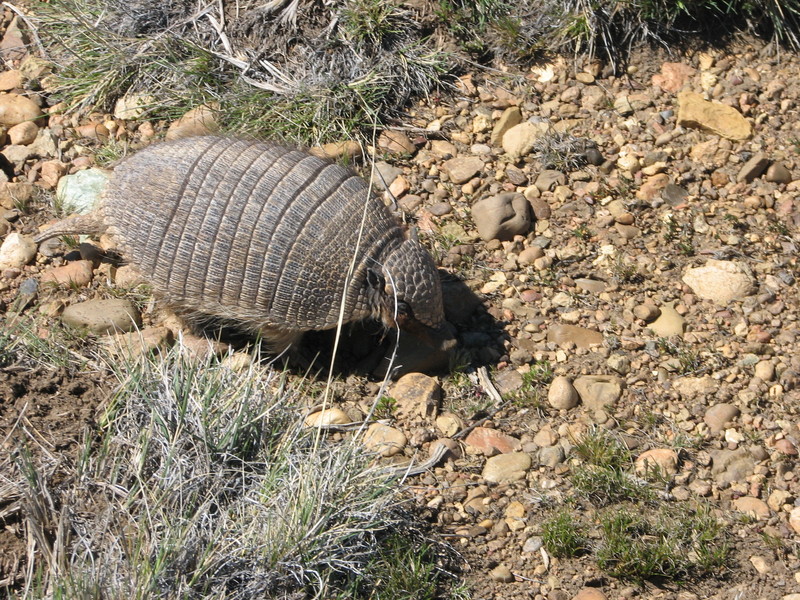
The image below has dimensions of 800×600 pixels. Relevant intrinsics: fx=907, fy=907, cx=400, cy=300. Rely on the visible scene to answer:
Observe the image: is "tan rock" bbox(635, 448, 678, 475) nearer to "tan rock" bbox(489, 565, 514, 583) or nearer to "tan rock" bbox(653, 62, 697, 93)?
"tan rock" bbox(489, 565, 514, 583)

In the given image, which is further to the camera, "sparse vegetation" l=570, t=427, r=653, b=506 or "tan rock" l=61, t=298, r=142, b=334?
"tan rock" l=61, t=298, r=142, b=334

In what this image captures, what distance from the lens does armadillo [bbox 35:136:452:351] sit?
4.76m

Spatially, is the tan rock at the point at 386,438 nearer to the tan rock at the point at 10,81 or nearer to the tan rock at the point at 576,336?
the tan rock at the point at 576,336

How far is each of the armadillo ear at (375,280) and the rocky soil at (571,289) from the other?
0.53m

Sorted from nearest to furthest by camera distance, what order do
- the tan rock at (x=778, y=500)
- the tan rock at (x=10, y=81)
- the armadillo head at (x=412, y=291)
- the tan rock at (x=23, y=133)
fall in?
the tan rock at (x=778, y=500) → the armadillo head at (x=412, y=291) → the tan rock at (x=23, y=133) → the tan rock at (x=10, y=81)

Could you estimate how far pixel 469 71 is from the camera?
6566mm

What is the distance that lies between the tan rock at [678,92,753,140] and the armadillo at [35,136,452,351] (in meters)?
2.39

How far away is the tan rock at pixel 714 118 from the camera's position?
6.12 metres

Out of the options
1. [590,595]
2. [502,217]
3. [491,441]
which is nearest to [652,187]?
[502,217]

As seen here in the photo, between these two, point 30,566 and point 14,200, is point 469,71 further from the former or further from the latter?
point 30,566

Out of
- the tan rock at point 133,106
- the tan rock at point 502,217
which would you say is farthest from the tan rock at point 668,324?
the tan rock at point 133,106

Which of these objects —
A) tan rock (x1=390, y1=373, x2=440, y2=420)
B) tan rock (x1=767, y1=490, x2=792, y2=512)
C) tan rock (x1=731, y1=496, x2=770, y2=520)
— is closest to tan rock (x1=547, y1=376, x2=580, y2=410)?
tan rock (x1=390, y1=373, x2=440, y2=420)

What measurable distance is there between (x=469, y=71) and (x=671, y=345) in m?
2.61

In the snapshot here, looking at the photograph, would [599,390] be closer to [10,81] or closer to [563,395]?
[563,395]
